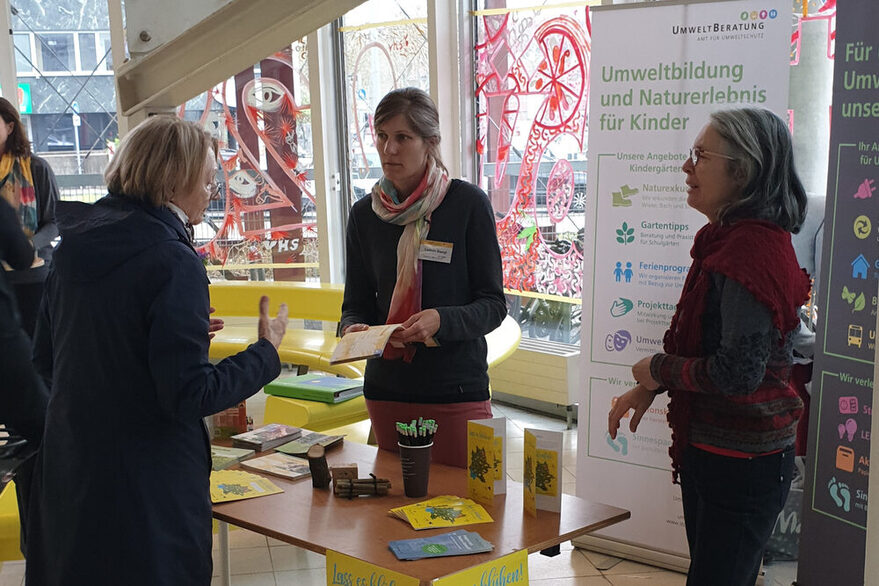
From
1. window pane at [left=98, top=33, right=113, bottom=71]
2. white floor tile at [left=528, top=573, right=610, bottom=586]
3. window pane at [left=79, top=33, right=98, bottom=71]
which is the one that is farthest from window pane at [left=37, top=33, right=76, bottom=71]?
white floor tile at [left=528, top=573, right=610, bottom=586]

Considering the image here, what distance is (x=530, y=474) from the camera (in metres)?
2.34

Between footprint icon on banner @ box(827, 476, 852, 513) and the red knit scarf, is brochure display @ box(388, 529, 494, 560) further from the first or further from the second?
footprint icon on banner @ box(827, 476, 852, 513)

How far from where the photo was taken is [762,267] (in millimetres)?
2170

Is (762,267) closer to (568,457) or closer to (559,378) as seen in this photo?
(568,457)

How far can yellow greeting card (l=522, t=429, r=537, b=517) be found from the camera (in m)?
2.31

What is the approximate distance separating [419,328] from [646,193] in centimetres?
145

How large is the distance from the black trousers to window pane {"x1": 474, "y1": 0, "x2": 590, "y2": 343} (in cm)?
387

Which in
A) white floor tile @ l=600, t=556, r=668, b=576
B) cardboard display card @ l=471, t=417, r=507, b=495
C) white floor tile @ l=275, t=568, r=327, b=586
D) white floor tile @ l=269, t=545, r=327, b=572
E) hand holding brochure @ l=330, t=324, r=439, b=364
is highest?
hand holding brochure @ l=330, t=324, r=439, b=364

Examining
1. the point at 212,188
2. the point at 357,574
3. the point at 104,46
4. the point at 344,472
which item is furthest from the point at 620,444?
the point at 104,46

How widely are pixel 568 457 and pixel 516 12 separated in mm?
3032

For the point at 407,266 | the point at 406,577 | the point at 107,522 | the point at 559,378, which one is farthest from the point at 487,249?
the point at 559,378

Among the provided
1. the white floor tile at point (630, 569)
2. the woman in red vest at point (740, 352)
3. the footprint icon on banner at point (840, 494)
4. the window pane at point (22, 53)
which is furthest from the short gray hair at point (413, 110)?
the window pane at point (22, 53)

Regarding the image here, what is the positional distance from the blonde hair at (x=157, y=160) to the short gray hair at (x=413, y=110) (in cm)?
86

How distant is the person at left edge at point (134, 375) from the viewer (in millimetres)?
1957
